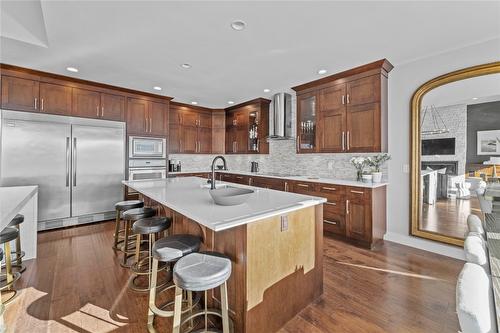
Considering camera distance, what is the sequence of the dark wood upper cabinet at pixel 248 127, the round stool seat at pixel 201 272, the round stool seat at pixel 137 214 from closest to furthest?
1. the round stool seat at pixel 201 272
2. the round stool seat at pixel 137 214
3. the dark wood upper cabinet at pixel 248 127

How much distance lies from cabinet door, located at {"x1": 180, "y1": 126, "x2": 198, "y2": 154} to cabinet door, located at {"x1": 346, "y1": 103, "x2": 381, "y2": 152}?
3954 mm

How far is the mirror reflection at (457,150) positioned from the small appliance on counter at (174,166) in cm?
512

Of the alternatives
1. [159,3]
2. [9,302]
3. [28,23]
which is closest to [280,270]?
[9,302]

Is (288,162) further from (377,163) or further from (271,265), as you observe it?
(271,265)

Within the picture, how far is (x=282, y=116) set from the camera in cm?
479

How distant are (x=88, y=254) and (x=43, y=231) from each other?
61.4 inches

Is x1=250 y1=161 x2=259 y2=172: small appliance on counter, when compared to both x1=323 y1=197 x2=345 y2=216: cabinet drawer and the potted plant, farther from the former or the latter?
the potted plant

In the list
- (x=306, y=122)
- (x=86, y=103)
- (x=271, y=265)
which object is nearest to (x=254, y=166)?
(x=306, y=122)

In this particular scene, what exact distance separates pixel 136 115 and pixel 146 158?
3.03 feet

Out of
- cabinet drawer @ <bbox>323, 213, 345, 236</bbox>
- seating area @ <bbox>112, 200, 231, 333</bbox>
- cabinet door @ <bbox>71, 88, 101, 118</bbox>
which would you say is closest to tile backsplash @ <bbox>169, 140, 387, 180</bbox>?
cabinet drawer @ <bbox>323, 213, 345, 236</bbox>

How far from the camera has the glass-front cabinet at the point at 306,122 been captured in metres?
4.25

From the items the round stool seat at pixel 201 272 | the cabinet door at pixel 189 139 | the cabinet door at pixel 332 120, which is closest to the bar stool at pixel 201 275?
the round stool seat at pixel 201 272

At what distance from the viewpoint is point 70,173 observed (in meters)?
3.94

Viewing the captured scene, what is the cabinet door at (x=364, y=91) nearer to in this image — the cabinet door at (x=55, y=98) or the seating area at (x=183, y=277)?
the seating area at (x=183, y=277)
